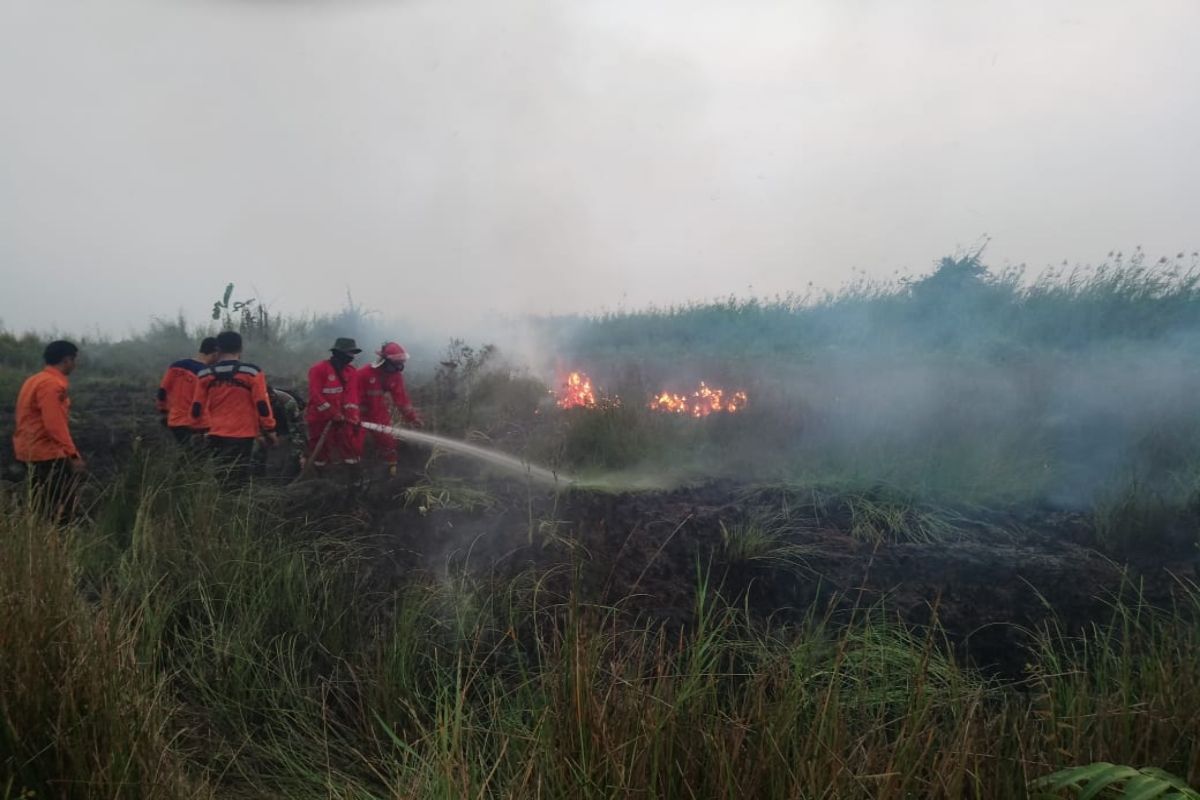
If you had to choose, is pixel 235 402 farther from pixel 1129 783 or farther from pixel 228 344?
pixel 1129 783

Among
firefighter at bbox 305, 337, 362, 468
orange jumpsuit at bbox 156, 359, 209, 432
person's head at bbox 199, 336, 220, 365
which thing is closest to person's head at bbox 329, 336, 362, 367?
firefighter at bbox 305, 337, 362, 468

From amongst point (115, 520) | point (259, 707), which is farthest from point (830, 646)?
point (115, 520)

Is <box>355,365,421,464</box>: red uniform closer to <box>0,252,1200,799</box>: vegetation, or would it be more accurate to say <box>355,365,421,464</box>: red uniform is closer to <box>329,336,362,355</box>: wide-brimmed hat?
<box>329,336,362,355</box>: wide-brimmed hat

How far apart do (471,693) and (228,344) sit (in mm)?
5156

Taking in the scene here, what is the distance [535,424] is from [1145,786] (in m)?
7.40

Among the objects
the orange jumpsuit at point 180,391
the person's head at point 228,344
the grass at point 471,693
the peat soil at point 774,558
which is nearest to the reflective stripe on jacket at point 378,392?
the person's head at point 228,344

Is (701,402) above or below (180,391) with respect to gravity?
below

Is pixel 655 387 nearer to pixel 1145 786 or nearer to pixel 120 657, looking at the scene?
pixel 120 657

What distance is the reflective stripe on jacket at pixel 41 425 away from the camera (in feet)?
19.1

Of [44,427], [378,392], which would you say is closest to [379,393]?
[378,392]

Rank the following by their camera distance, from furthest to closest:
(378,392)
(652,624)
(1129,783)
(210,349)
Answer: (378,392) → (210,349) → (652,624) → (1129,783)

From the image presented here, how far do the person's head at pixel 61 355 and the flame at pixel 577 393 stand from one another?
15.4 feet

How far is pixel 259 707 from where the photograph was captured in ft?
11.3

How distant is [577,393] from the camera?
31.4ft
